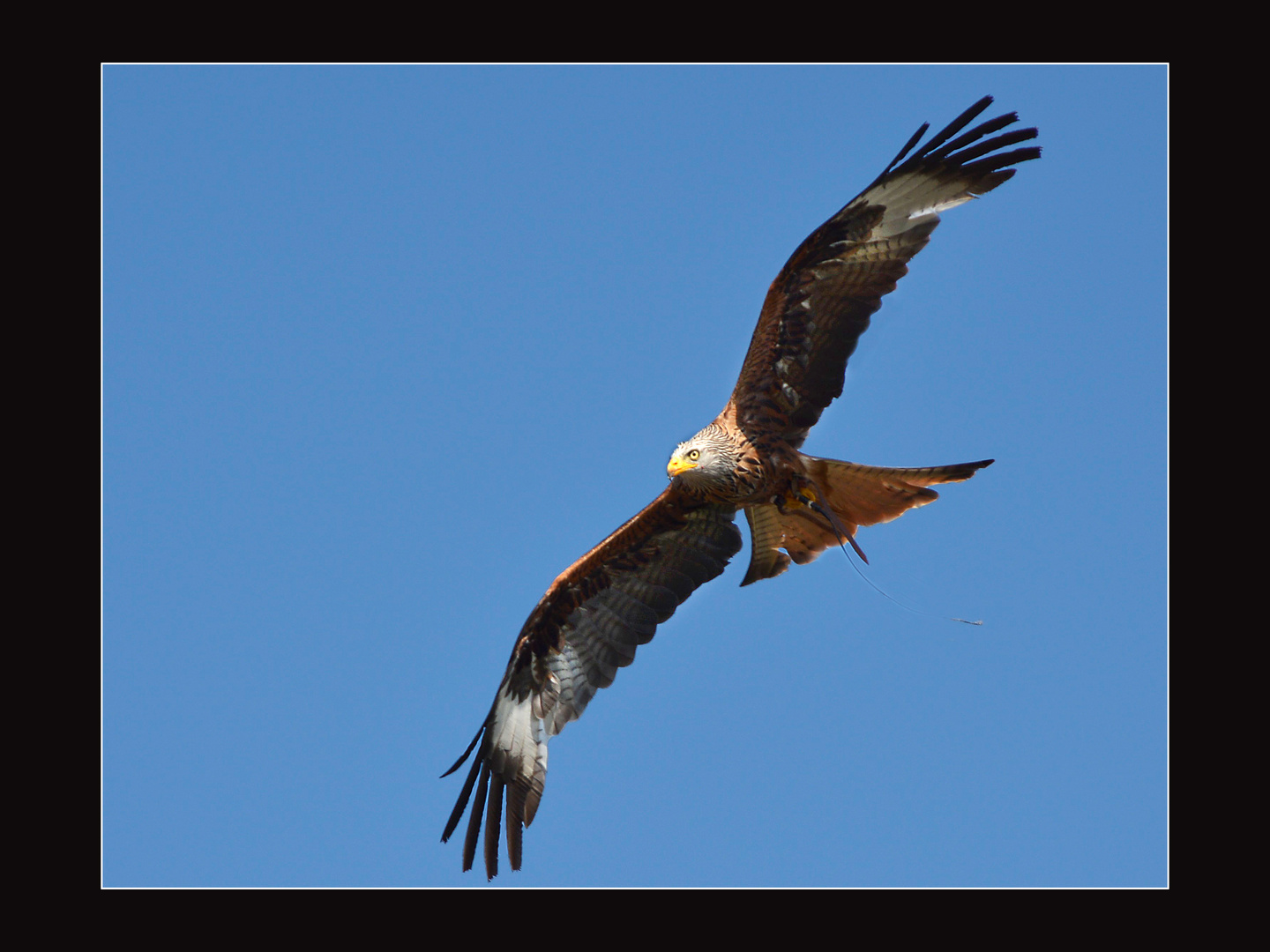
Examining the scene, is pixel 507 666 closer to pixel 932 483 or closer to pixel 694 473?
pixel 694 473

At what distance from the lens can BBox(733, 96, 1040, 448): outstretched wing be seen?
7766 millimetres

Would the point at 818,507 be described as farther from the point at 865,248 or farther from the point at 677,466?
the point at 865,248

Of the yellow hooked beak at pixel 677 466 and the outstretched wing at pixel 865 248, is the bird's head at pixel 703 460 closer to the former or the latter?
the yellow hooked beak at pixel 677 466

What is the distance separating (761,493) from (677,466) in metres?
0.73

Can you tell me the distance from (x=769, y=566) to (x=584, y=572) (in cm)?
137

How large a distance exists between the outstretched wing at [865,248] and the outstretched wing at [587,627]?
1475mm

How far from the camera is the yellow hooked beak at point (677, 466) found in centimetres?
776

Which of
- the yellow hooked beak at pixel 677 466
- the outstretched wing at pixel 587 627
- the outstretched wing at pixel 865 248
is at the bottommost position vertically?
the outstretched wing at pixel 587 627

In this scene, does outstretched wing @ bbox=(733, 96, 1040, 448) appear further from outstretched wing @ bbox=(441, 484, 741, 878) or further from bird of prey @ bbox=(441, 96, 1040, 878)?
outstretched wing @ bbox=(441, 484, 741, 878)

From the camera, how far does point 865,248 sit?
7871mm

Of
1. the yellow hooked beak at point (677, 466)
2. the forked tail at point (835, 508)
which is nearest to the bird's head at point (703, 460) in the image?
the yellow hooked beak at point (677, 466)

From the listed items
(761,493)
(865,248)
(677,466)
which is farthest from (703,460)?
(865,248)

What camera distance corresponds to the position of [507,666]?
8.99 metres

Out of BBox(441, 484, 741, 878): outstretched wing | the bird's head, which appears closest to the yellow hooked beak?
the bird's head
